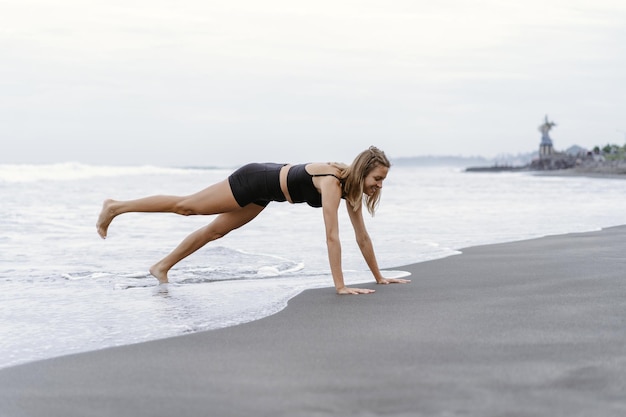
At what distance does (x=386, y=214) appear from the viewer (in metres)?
16.3

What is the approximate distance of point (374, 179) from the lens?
5.60 meters

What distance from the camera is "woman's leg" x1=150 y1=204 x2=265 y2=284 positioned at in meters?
6.68

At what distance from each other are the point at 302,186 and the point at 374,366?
274 cm

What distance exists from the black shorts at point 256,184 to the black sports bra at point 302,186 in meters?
Result: 0.13

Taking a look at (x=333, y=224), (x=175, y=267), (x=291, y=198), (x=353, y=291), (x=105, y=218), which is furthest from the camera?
(x=175, y=267)

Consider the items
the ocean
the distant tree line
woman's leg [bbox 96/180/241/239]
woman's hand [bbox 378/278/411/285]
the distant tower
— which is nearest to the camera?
the ocean

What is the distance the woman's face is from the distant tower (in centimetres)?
18555

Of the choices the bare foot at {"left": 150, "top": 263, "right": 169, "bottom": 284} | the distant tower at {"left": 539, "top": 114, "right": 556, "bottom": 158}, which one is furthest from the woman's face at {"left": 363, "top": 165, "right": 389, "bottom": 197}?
the distant tower at {"left": 539, "top": 114, "right": 556, "bottom": 158}

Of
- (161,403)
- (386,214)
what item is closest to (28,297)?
(161,403)

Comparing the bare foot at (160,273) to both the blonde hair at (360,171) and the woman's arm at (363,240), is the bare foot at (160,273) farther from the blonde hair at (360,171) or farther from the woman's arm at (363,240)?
the blonde hair at (360,171)

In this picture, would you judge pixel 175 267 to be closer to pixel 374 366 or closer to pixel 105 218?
pixel 105 218

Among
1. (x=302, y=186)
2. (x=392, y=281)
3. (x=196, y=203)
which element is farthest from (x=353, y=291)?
(x=196, y=203)

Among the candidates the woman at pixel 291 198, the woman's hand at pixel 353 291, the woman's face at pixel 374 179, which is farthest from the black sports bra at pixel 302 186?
the woman's hand at pixel 353 291

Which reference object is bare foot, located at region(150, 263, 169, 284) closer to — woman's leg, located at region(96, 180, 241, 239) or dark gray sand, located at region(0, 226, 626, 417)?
woman's leg, located at region(96, 180, 241, 239)
